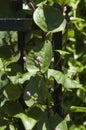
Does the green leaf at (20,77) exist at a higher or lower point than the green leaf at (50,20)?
lower

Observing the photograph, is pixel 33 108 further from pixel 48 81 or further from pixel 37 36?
pixel 37 36

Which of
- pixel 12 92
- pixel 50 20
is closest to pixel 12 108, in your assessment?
pixel 12 92

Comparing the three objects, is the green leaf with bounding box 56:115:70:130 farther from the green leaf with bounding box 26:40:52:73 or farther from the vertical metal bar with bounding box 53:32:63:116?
the green leaf with bounding box 26:40:52:73

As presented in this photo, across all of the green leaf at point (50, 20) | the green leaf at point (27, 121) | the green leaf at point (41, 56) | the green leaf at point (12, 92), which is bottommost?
the green leaf at point (27, 121)

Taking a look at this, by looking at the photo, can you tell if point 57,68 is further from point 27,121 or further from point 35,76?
Result: point 27,121

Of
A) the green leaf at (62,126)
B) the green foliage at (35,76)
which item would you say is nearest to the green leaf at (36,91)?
the green foliage at (35,76)

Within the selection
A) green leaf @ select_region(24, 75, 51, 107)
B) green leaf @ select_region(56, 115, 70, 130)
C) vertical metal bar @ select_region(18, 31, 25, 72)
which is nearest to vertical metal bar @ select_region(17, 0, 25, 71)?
vertical metal bar @ select_region(18, 31, 25, 72)

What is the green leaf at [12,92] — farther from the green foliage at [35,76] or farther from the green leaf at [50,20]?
the green leaf at [50,20]

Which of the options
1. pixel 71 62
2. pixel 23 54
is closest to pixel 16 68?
pixel 23 54
